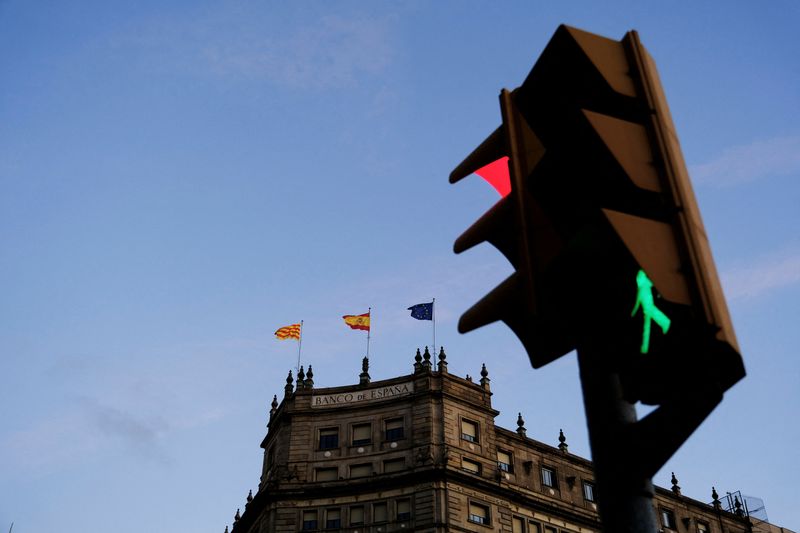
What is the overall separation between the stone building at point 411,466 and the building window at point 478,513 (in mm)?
94

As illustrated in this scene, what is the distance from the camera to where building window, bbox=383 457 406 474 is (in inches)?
2322

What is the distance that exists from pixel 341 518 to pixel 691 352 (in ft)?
182

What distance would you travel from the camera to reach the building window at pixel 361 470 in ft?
195

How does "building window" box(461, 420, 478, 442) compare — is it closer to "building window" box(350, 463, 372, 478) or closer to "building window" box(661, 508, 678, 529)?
"building window" box(350, 463, 372, 478)

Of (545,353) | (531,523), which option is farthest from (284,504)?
(545,353)

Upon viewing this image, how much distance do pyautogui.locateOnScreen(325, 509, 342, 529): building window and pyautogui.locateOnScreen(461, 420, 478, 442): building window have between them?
998cm

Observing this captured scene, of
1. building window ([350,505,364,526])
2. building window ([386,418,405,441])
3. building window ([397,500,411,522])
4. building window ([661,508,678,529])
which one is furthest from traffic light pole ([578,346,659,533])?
building window ([661,508,678,529])

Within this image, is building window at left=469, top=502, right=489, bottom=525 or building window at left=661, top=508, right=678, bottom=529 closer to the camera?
building window at left=469, top=502, right=489, bottom=525

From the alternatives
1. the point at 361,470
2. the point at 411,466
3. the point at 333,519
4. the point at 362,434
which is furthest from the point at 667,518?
the point at 333,519

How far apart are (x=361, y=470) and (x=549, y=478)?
14344mm

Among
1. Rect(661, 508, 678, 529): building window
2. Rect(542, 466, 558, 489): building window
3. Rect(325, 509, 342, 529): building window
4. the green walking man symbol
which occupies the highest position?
Rect(542, 466, 558, 489): building window

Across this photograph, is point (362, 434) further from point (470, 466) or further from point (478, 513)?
point (478, 513)

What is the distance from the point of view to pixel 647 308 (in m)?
5.22

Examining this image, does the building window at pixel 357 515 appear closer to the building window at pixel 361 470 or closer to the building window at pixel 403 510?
the building window at pixel 361 470
